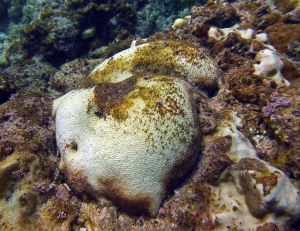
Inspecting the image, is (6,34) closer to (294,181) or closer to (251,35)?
(251,35)

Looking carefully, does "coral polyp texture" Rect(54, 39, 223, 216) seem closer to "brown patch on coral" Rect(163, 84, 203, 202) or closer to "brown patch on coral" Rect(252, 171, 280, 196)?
"brown patch on coral" Rect(163, 84, 203, 202)

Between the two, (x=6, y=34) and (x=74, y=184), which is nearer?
(x=74, y=184)

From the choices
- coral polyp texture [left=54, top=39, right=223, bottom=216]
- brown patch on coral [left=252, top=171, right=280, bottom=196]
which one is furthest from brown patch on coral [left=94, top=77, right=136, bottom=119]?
brown patch on coral [left=252, top=171, right=280, bottom=196]

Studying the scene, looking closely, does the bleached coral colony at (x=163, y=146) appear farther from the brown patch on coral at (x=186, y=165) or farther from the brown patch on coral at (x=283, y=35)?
the brown patch on coral at (x=283, y=35)

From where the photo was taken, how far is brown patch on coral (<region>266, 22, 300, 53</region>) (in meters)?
6.24

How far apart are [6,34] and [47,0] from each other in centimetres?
310

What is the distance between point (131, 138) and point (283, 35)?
4.83 metres

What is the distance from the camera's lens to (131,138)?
4297mm

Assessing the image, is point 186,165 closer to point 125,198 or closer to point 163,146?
point 163,146

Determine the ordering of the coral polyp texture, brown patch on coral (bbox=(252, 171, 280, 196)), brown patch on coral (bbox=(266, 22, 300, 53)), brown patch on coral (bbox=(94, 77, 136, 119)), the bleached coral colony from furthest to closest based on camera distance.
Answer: brown patch on coral (bbox=(266, 22, 300, 53))
brown patch on coral (bbox=(94, 77, 136, 119))
the coral polyp texture
the bleached coral colony
brown patch on coral (bbox=(252, 171, 280, 196))

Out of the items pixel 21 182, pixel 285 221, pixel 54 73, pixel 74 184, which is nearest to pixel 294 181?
pixel 285 221

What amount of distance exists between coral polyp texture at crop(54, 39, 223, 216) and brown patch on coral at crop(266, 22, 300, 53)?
2832 mm

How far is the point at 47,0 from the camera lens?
12.0 meters

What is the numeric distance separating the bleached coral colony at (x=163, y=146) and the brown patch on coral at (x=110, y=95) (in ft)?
0.06
